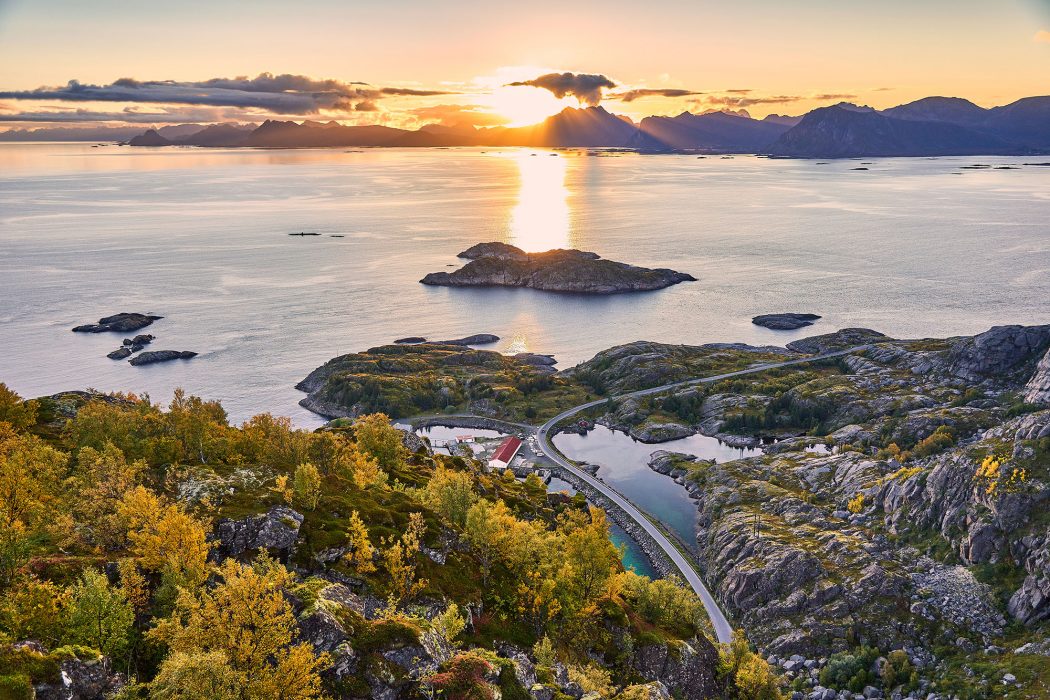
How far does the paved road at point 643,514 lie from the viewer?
89.1m

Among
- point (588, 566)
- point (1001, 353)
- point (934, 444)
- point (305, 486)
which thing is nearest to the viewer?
point (305, 486)

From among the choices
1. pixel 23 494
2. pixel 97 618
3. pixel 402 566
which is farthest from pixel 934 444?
pixel 23 494

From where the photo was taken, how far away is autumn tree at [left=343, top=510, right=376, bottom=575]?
47.8 metres

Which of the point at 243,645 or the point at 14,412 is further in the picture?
the point at 14,412

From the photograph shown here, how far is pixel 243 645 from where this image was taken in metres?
32.5

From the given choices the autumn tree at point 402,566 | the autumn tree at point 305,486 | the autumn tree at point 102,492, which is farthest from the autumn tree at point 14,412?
the autumn tree at point 402,566

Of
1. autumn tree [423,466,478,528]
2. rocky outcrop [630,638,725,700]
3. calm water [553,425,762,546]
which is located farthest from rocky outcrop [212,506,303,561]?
calm water [553,425,762,546]

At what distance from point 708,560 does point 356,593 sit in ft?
237

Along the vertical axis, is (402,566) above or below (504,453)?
above

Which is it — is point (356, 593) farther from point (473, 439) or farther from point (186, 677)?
point (473, 439)

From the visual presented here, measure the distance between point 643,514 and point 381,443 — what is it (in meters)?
50.2

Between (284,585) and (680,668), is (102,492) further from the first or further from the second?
(680,668)

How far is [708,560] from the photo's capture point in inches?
4112

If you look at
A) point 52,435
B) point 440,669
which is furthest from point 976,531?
point 52,435
